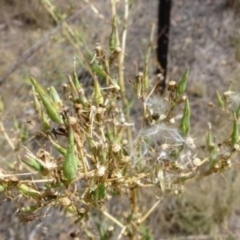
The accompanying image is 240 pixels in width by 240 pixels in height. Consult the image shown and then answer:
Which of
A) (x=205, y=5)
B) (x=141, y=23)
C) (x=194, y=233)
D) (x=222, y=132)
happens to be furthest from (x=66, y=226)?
(x=205, y=5)

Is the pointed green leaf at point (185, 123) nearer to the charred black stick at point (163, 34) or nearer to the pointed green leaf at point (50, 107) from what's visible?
the pointed green leaf at point (50, 107)

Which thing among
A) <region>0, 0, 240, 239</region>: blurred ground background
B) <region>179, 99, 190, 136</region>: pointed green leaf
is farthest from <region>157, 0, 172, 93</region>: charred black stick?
<region>179, 99, 190, 136</region>: pointed green leaf

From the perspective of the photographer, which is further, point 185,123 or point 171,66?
point 171,66

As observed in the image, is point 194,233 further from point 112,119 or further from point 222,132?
point 112,119

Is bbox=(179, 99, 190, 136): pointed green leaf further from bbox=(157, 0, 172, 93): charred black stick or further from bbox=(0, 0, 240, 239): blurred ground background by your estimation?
bbox=(157, 0, 172, 93): charred black stick

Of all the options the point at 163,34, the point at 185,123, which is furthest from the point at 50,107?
the point at 163,34

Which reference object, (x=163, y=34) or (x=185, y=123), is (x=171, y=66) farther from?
(x=185, y=123)

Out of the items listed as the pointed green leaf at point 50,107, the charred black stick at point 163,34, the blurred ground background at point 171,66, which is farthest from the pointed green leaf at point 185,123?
the charred black stick at point 163,34

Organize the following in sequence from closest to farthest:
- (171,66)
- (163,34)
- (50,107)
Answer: (50,107), (163,34), (171,66)
